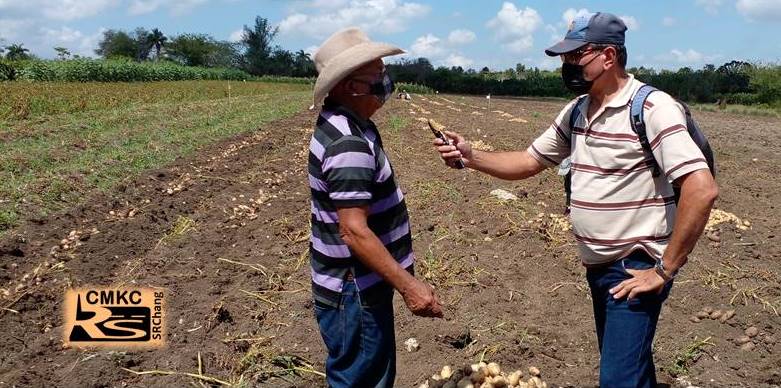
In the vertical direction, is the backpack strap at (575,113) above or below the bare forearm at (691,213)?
above

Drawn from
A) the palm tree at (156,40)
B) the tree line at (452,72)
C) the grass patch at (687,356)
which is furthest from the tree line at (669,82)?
the palm tree at (156,40)

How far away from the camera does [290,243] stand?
5.91 metres

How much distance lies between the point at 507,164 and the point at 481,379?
3.57 feet

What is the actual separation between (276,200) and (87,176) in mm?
2568

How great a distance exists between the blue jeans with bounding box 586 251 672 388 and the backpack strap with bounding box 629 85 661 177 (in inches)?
15.7

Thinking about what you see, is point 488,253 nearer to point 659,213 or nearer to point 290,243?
point 290,243

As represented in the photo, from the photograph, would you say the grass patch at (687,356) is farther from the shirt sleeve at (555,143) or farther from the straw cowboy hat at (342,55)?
the straw cowboy hat at (342,55)

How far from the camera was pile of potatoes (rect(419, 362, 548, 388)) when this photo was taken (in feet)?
10.5

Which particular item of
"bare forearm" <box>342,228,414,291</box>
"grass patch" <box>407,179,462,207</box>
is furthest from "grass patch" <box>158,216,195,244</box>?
"bare forearm" <box>342,228,414,291</box>

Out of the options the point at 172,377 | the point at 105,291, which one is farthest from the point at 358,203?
the point at 105,291

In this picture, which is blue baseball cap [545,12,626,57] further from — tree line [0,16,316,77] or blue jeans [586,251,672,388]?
tree line [0,16,316,77]

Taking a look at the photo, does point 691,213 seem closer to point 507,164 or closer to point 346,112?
point 507,164

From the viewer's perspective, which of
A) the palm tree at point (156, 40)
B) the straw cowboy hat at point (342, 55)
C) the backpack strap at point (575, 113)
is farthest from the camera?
the palm tree at point (156, 40)

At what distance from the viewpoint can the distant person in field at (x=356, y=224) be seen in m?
2.23
